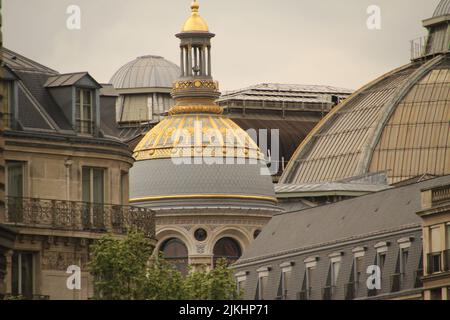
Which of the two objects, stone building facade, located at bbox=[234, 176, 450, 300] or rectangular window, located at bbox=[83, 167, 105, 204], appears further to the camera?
stone building facade, located at bbox=[234, 176, 450, 300]

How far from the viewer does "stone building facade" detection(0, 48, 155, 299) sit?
82.2m

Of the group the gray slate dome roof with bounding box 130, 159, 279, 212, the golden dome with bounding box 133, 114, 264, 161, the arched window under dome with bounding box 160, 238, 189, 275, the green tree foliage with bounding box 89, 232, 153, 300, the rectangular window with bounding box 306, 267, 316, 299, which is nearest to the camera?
the green tree foliage with bounding box 89, 232, 153, 300

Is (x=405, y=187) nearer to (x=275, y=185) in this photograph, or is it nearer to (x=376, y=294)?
(x=376, y=294)

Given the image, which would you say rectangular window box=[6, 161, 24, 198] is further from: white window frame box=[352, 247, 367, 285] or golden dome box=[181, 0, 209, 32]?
golden dome box=[181, 0, 209, 32]

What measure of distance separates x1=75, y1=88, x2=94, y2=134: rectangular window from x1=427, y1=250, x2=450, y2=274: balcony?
66.7 ft

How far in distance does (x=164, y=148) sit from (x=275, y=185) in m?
9.42

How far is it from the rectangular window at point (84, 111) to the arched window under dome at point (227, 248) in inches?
3819

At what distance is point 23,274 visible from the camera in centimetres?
8225

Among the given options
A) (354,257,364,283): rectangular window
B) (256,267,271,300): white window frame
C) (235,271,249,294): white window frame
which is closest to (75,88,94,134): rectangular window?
(354,257,364,283): rectangular window

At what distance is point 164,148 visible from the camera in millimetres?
193250

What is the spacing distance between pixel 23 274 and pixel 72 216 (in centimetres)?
246

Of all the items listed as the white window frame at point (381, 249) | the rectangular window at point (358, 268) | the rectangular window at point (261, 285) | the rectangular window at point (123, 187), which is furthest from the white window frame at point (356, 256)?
the rectangular window at point (123, 187)

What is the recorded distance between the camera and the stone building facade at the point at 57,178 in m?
82.2
